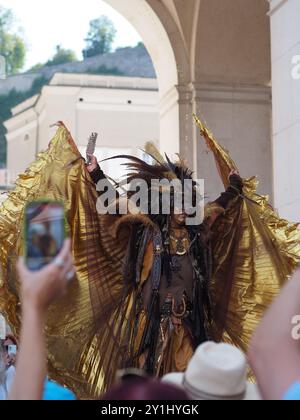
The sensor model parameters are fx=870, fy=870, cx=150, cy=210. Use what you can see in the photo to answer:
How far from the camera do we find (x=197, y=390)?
218 cm

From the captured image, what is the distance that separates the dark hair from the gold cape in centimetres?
438

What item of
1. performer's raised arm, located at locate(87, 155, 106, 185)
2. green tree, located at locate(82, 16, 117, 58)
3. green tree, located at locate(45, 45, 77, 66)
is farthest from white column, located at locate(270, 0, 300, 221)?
green tree, located at locate(82, 16, 117, 58)

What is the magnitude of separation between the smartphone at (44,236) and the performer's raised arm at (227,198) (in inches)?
170

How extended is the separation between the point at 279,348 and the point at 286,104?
518 centimetres

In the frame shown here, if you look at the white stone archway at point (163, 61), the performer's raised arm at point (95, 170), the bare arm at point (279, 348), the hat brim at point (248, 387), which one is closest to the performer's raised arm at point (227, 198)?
the performer's raised arm at point (95, 170)

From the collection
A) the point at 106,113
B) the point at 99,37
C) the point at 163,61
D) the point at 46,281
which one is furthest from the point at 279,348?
the point at 99,37

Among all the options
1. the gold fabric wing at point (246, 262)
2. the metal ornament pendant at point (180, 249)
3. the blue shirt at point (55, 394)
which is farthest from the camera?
the gold fabric wing at point (246, 262)

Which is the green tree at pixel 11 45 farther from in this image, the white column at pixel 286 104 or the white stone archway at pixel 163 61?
the white column at pixel 286 104

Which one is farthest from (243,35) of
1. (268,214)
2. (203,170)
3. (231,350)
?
(231,350)

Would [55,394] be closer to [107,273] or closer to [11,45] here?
[107,273]

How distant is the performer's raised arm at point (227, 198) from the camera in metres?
6.34

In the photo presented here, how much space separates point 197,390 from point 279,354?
0.24m

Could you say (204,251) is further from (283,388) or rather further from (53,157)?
(283,388)

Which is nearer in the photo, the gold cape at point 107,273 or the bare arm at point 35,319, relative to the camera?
the bare arm at point 35,319
